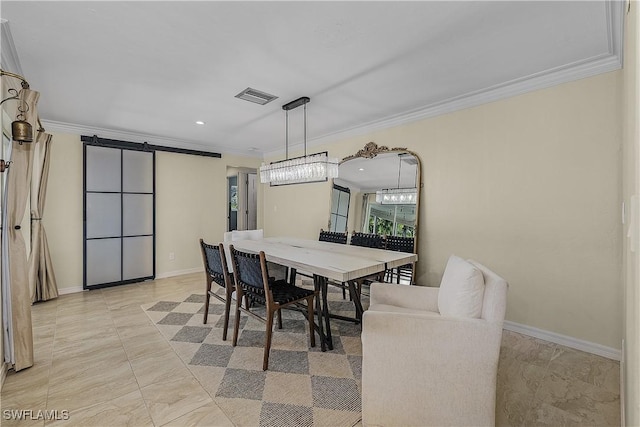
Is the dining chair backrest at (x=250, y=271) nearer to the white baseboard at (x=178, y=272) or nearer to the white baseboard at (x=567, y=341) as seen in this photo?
the white baseboard at (x=567, y=341)

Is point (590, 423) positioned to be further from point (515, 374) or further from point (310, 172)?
point (310, 172)

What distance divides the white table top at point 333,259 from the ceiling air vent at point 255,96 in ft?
5.25

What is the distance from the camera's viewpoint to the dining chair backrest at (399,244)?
3.49m

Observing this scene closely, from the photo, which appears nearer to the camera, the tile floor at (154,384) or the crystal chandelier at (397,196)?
the tile floor at (154,384)

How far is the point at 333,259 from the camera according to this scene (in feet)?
8.38

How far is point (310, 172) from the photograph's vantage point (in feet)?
10.6

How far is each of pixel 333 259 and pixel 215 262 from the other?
3.89 feet

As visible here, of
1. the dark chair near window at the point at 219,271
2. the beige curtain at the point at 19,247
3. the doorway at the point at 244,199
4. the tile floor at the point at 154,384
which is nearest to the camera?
the tile floor at the point at 154,384

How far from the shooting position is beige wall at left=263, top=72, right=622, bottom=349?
7.67ft

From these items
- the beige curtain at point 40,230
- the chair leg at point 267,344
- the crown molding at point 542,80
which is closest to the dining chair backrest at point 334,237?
the crown molding at point 542,80

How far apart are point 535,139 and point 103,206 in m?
5.47

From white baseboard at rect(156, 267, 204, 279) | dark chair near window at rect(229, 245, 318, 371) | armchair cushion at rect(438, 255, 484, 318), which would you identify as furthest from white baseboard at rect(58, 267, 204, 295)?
armchair cushion at rect(438, 255, 484, 318)

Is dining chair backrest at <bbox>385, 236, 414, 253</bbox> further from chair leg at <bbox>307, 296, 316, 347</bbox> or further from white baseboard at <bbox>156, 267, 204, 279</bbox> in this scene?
white baseboard at <bbox>156, 267, 204, 279</bbox>

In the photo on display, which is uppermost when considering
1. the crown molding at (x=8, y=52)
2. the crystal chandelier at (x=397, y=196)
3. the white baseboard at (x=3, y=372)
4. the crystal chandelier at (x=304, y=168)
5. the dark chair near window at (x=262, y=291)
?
the crown molding at (x=8, y=52)
